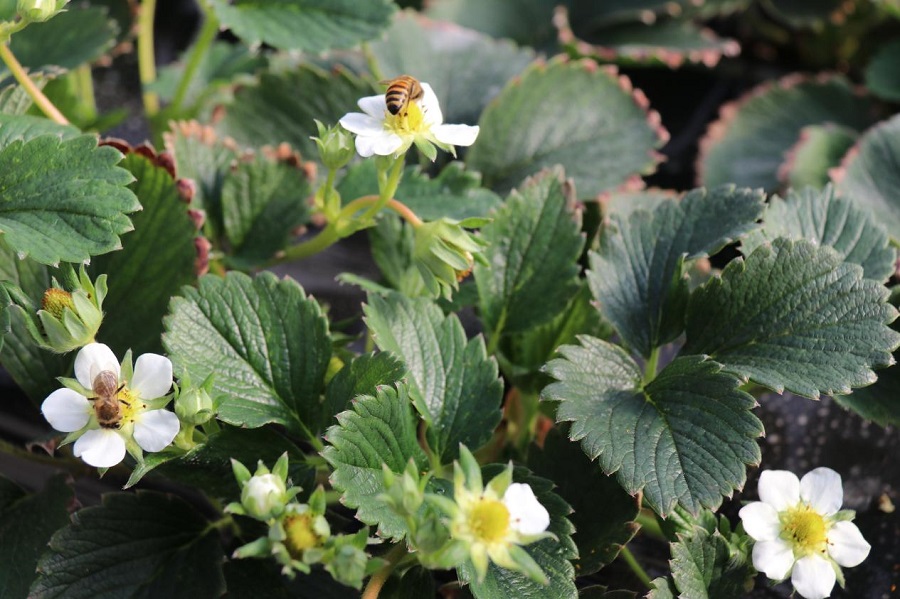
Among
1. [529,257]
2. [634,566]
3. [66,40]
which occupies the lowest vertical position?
[634,566]

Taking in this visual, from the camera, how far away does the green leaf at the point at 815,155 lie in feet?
4.09

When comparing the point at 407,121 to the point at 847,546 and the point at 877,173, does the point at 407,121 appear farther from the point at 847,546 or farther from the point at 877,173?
the point at 877,173

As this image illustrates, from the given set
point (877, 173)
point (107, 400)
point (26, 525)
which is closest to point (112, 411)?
point (107, 400)

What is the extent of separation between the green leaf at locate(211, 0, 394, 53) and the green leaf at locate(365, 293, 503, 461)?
0.37 metres

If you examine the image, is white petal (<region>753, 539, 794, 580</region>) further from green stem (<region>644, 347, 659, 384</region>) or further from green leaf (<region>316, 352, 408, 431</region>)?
green leaf (<region>316, 352, 408, 431</region>)

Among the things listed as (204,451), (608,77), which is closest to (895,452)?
(608,77)

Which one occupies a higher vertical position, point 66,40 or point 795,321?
point 66,40

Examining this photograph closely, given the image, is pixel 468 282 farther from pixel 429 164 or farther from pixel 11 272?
pixel 11 272

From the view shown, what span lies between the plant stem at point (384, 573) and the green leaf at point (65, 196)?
0.30m

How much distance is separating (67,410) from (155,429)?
6 centimetres

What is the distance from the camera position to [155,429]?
2.15 feet

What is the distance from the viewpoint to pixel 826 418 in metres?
1.00

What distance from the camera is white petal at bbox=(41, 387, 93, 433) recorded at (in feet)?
2.11

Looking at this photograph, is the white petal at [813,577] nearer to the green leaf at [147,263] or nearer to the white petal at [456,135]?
the white petal at [456,135]
